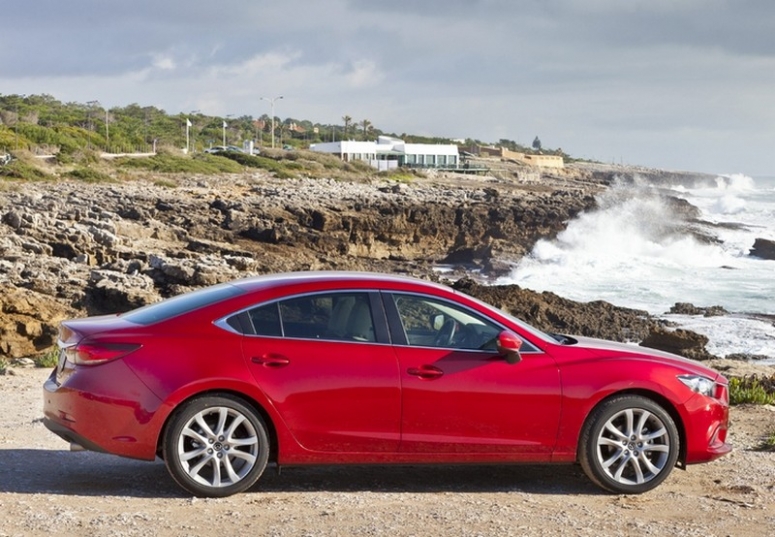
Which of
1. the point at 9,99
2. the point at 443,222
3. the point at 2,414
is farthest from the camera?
the point at 9,99

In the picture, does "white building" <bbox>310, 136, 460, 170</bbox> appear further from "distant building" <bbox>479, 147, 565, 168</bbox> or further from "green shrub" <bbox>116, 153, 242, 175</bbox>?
"green shrub" <bbox>116, 153, 242, 175</bbox>

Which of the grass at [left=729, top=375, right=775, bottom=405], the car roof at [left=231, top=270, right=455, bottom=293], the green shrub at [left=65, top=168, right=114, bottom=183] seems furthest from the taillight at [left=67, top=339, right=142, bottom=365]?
the green shrub at [left=65, top=168, right=114, bottom=183]

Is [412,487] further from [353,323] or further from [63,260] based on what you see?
[63,260]

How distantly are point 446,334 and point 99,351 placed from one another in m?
2.07

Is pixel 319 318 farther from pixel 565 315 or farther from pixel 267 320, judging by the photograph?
pixel 565 315

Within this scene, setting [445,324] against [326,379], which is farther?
[445,324]

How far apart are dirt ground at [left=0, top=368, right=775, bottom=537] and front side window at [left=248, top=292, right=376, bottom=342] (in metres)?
0.95

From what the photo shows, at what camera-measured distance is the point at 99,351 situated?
21.1 feet

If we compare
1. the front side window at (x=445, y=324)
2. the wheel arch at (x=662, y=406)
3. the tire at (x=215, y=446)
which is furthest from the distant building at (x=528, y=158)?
the tire at (x=215, y=446)

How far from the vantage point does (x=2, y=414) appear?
9219 mm

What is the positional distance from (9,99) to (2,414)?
369ft

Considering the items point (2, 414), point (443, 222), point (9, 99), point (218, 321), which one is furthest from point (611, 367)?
point (9, 99)

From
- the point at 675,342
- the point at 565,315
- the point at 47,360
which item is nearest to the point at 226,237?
the point at 565,315

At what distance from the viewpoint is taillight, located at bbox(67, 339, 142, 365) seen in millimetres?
6405
